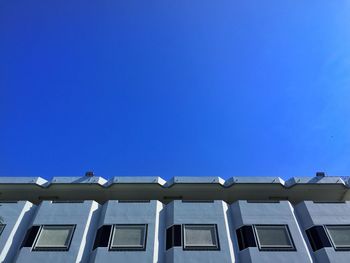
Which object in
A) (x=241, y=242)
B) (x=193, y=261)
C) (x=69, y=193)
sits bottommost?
(x=193, y=261)

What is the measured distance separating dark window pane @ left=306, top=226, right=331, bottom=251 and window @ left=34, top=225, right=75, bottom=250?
11.7 m

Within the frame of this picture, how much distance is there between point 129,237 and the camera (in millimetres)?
16375

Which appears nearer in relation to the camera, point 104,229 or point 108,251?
point 108,251

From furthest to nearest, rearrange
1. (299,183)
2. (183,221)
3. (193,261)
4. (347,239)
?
(299,183)
(183,221)
(347,239)
(193,261)

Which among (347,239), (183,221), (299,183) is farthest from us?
(299,183)

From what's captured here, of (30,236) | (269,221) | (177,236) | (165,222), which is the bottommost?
(177,236)

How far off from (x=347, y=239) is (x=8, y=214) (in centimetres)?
1723

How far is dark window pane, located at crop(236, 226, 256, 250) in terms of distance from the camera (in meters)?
15.6

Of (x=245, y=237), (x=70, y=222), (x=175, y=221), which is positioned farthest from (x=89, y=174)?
(x=245, y=237)

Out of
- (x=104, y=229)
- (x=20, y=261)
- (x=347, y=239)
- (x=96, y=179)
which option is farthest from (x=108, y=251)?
(x=347, y=239)

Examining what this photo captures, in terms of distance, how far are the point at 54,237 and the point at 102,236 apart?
244cm

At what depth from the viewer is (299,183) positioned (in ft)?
64.3

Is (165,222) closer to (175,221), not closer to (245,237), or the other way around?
(175,221)

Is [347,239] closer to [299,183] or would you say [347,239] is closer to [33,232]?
[299,183]
